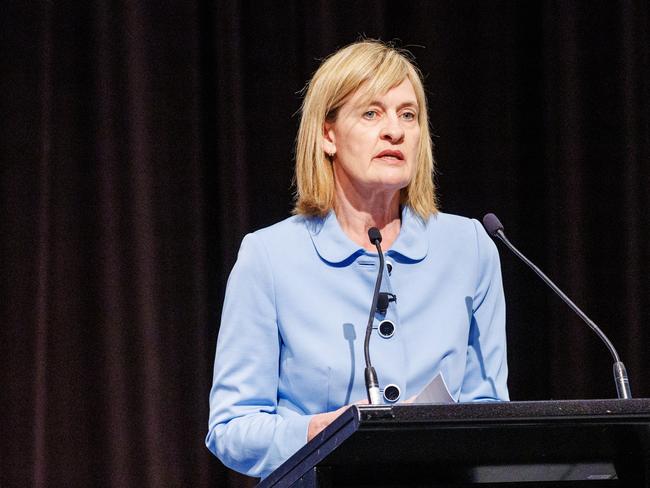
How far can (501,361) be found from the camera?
217 cm

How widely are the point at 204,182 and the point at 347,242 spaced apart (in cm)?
106

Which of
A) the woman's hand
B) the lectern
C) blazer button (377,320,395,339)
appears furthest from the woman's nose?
the lectern

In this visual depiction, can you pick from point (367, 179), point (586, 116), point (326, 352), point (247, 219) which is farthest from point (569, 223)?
point (326, 352)

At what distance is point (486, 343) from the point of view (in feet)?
7.13

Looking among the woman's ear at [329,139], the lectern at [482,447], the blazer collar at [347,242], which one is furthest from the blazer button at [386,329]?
the lectern at [482,447]

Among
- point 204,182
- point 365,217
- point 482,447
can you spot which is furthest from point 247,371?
point 204,182

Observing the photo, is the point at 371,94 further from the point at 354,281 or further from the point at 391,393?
the point at 391,393

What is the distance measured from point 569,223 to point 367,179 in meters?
1.27

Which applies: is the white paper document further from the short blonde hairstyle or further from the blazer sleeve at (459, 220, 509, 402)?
the short blonde hairstyle

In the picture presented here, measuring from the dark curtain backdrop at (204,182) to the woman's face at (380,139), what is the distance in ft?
3.00

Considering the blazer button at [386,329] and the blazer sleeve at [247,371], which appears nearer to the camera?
the blazer sleeve at [247,371]

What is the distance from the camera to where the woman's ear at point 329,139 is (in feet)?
7.36

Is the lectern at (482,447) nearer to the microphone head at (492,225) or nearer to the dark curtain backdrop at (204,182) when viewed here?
the microphone head at (492,225)

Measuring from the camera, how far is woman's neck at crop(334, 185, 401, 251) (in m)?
2.22
